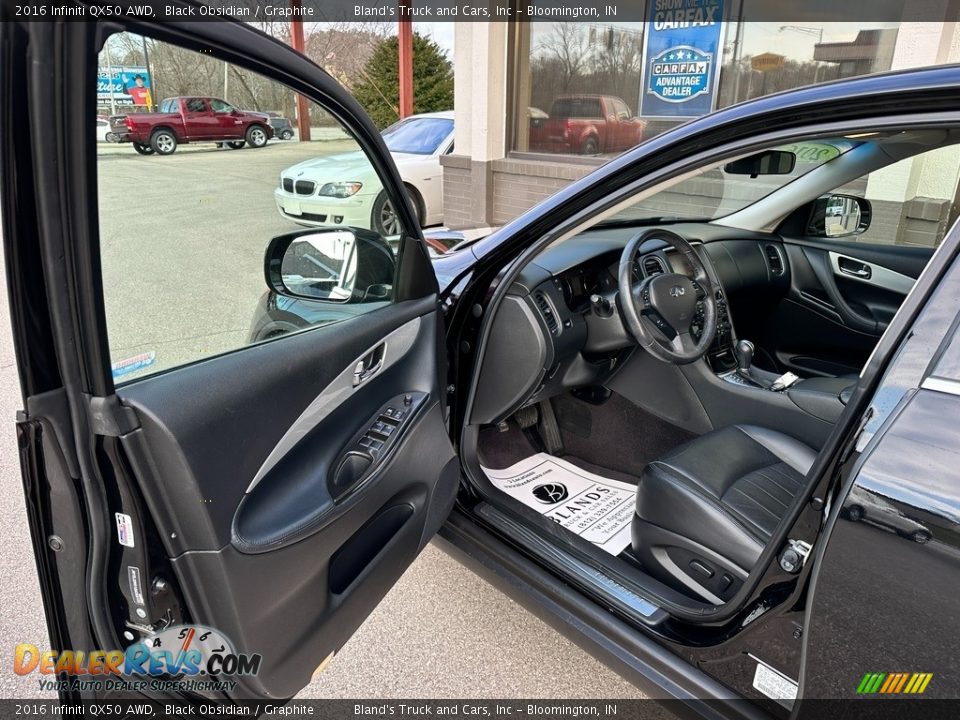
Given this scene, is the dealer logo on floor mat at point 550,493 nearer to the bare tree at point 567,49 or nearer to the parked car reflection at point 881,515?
the parked car reflection at point 881,515

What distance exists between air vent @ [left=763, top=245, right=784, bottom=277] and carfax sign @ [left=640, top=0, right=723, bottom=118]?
351 cm

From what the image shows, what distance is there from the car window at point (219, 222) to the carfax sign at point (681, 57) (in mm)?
5592

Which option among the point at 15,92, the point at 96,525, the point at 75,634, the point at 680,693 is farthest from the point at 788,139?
the point at 75,634

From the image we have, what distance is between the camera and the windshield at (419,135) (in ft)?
26.7

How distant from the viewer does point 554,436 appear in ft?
9.24

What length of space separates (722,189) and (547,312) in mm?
2404

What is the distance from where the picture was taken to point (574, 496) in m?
2.43

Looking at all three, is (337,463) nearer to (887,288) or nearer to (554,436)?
(554,436)

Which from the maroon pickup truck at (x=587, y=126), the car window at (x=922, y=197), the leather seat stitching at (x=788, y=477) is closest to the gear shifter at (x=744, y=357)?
the leather seat stitching at (x=788, y=477)

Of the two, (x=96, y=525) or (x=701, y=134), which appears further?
(x=701, y=134)

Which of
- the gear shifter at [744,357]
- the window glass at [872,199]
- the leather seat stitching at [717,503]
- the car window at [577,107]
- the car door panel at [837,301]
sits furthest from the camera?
the car window at [577,107]

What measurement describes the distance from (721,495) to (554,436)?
3.76ft

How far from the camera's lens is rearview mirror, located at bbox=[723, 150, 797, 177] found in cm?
197

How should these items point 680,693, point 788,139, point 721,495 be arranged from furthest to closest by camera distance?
1. point 721,495
2. point 680,693
3. point 788,139
